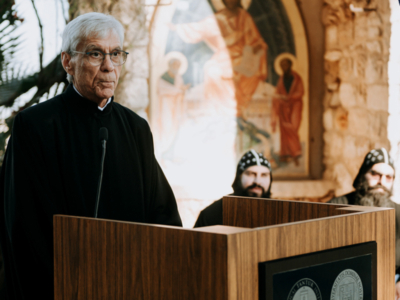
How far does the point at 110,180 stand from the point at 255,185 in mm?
2909

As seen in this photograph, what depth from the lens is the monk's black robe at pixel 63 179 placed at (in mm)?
1594

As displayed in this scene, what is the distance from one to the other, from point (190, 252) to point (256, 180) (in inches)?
143

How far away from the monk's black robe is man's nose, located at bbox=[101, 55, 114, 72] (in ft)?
0.66

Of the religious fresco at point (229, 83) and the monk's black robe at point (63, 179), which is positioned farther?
the religious fresco at point (229, 83)

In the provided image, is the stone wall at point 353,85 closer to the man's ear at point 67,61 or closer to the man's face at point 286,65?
the man's face at point 286,65

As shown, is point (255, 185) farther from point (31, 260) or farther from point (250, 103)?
point (31, 260)

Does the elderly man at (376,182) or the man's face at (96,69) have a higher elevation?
the man's face at (96,69)

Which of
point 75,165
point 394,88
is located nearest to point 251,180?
point 394,88

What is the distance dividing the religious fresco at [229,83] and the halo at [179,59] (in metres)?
0.01

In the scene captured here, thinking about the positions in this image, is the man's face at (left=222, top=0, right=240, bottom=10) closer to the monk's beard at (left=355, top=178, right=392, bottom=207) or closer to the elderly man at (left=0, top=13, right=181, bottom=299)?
the monk's beard at (left=355, top=178, right=392, bottom=207)

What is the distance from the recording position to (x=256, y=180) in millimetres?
4691

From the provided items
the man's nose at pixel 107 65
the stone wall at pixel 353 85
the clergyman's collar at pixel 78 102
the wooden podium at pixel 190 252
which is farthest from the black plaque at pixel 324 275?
the stone wall at pixel 353 85

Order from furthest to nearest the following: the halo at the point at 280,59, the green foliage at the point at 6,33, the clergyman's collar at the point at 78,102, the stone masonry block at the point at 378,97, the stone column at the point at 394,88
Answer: the halo at the point at 280,59 < the stone masonry block at the point at 378,97 < the stone column at the point at 394,88 < the green foliage at the point at 6,33 < the clergyman's collar at the point at 78,102

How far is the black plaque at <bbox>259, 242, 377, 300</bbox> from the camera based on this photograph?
1118mm
